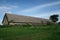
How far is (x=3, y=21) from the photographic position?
57188mm

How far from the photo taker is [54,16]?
7300cm

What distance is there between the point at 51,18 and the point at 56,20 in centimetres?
347

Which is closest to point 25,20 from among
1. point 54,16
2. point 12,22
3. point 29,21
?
point 29,21

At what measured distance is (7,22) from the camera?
5144cm

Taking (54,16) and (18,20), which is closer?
(18,20)

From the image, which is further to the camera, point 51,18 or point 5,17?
point 51,18

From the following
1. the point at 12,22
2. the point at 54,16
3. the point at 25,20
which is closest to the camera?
the point at 12,22

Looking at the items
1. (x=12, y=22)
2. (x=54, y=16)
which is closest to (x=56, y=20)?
(x=54, y=16)

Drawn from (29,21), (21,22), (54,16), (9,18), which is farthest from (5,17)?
(54,16)

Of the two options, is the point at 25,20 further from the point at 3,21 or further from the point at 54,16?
the point at 54,16

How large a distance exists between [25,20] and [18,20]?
15.9 ft

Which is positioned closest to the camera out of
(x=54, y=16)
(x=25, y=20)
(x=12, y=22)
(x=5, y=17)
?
(x=12, y=22)

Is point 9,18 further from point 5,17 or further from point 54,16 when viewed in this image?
point 54,16

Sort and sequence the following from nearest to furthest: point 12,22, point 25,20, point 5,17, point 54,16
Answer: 1. point 12,22
2. point 5,17
3. point 25,20
4. point 54,16
